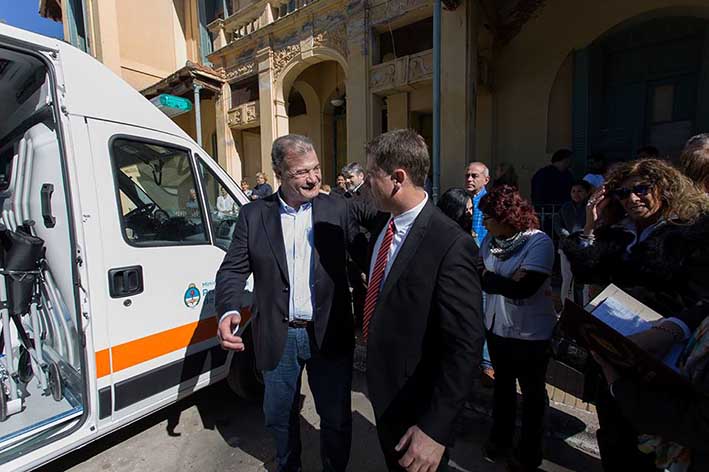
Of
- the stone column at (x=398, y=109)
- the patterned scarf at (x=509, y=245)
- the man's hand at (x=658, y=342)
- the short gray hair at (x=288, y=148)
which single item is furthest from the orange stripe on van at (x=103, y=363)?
the stone column at (x=398, y=109)

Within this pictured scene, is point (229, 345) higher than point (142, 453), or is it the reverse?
point (229, 345)

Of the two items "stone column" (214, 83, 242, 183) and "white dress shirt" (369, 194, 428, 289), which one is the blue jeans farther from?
"stone column" (214, 83, 242, 183)

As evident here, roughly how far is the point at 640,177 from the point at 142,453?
336cm

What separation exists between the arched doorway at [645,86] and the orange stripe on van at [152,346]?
Answer: 7088 mm

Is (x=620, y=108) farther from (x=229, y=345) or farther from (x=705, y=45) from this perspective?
(x=229, y=345)

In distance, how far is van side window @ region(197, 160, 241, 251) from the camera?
8.81 ft

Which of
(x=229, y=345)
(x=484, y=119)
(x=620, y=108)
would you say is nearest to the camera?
(x=229, y=345)

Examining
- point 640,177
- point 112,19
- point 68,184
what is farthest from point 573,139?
point 112,19

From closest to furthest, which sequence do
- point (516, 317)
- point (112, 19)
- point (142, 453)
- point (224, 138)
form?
point (516, 317), point (142, 453), point (224, 138), point (112, 19)

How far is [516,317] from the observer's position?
6.91ft

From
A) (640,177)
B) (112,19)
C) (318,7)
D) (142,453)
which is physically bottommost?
(142,453)

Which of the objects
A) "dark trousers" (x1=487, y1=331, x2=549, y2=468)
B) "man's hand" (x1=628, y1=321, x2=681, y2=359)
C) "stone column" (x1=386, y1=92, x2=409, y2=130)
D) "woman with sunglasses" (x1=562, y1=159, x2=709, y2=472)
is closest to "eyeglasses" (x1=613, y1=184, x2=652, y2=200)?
"woman with sunglasses" (x1=562, y1=159, x2=709, y2=472)

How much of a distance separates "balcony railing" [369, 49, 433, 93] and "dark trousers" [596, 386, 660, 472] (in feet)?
22.2

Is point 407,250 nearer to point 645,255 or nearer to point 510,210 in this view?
point 510,210
